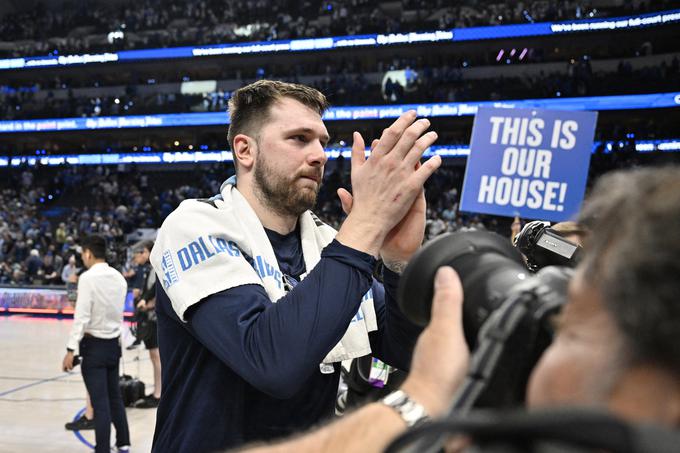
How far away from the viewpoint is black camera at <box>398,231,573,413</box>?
0.58 metres

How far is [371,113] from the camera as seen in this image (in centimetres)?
2244

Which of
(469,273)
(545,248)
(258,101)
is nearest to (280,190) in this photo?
(258,101)

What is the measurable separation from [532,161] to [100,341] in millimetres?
3463

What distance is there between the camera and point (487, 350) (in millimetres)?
578

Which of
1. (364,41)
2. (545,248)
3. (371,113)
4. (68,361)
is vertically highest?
(364,41)

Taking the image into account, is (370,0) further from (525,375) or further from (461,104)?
(525,375)

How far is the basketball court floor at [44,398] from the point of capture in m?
5.28

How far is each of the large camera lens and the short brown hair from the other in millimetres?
956

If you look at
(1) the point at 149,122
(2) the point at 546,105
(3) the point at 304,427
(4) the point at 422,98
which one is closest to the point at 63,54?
(1) the point at 149,122

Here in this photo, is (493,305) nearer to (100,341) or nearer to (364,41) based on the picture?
(100,341)

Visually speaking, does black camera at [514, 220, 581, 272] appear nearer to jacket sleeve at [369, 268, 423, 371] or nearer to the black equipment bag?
jacket sleeve at [369, 268, 423, 371]

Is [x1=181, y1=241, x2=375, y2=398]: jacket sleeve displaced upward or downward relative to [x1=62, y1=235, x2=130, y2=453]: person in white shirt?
upward

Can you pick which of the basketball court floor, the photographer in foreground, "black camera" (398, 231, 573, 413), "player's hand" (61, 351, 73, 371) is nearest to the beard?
"black camera" (398, 231, 573, 413)

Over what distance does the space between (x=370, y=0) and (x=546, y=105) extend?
1024 cm
